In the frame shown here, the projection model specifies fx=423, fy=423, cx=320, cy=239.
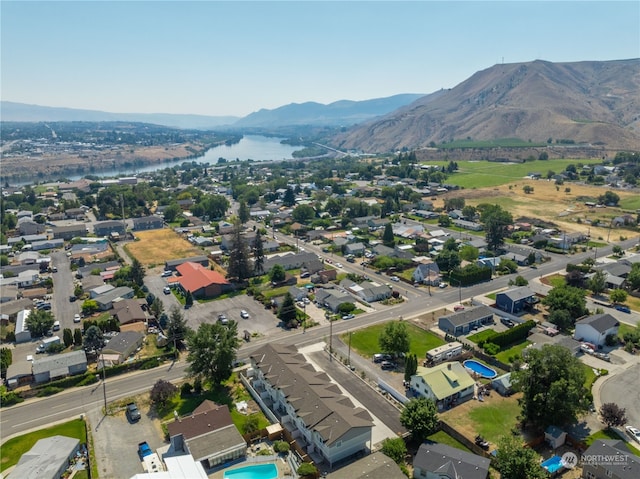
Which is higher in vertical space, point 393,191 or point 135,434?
point 393,191

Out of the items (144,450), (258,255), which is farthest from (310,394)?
(258,255)

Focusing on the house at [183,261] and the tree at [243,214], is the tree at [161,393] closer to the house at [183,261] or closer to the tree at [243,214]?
the house at [183,261]

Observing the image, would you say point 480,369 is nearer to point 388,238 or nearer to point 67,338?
point 388,238

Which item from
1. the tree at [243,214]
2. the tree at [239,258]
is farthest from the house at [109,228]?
the tree at [239,258]

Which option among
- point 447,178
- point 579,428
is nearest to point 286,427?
point 579,428

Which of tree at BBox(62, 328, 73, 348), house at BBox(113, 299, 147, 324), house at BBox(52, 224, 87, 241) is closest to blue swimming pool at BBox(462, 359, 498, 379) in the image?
house at BBox(113, 299, 147, 324)

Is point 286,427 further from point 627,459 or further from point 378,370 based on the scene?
point 627,459

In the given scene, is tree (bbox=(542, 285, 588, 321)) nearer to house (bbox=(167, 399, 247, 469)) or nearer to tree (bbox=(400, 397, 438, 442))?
tree (bbox=(400, 397, 438, 442))
